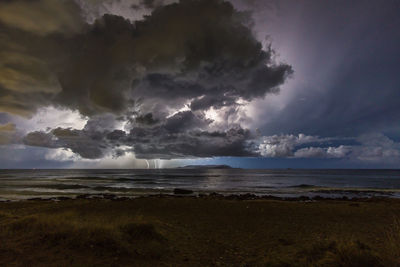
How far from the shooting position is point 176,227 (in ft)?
41.2

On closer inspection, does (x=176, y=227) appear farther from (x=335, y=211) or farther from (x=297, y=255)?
(x=335, y=211)

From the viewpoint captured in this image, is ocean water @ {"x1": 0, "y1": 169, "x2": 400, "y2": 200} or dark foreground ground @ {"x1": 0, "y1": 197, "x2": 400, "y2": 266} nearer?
dark foreground ground @ {"x1": 0, "y1": 197, "x2": 400, "y2": 266}

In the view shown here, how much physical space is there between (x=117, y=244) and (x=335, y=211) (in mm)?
17507

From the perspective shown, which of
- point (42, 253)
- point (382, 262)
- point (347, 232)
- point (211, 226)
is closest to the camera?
point (382, 262)

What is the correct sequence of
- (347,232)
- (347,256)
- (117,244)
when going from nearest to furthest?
(347,256), (117,244), (347,232)

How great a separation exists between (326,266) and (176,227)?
7.88 metres

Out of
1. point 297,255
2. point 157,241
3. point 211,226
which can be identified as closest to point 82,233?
point 157,241

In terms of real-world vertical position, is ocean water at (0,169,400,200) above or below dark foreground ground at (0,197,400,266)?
below

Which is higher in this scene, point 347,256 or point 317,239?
point 347,256

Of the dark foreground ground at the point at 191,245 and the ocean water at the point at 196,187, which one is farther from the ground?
the dark foreground ground at the point at 191,245

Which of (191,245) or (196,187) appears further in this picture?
(196,187)

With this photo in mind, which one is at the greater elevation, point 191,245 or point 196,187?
A: point 191,245

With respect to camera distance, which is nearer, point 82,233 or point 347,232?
point 82,233

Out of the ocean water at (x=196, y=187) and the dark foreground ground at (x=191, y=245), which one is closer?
the dark foreground ground at (x=191, y=245)
